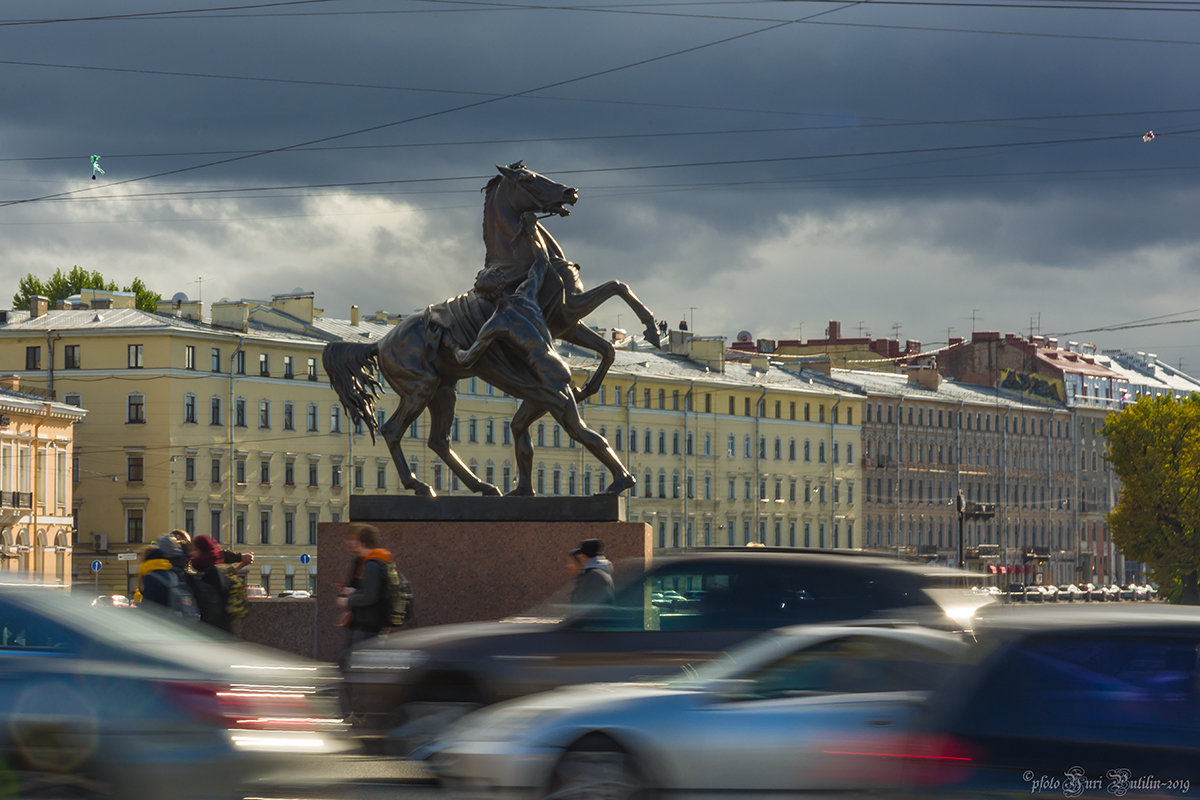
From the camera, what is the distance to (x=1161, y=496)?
274ft

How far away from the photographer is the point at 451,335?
19.0 meters

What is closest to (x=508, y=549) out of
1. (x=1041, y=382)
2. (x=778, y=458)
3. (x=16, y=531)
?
(x=16, y=531)

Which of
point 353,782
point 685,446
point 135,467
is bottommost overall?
point 353,782

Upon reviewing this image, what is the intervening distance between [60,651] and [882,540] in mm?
108362

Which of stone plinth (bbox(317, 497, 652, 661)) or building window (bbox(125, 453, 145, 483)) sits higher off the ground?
building window (bbox(125, 453, 145, 483))

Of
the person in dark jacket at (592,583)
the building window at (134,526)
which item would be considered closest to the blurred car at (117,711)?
the person in dark jacket at (592,583)

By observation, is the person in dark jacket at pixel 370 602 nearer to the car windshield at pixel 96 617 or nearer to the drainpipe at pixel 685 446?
the car windshield at pixel 96 617

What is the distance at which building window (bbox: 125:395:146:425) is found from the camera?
83.3 meters

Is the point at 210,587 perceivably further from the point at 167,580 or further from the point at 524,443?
the point at 524,443

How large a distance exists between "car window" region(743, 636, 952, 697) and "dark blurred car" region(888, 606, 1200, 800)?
4.14ft

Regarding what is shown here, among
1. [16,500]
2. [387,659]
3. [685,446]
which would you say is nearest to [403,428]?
[387,659]

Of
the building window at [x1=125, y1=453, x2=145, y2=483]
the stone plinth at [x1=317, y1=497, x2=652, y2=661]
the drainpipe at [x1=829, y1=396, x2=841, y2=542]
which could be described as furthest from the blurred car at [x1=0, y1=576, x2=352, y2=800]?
the drainpipe at [x1=829, y1=396, x2=841, y2=542]

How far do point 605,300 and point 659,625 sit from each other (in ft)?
24.3

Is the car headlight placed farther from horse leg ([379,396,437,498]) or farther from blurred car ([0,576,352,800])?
horse leg ([379,396,437,498])
